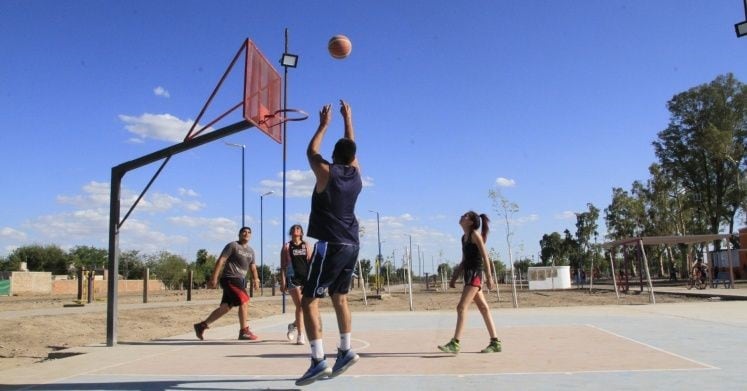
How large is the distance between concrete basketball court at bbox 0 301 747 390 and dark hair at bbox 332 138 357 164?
2077 mm

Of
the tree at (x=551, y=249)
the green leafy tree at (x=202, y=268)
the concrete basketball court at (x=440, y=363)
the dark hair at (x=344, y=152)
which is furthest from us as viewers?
the tree at (x=551, y=249)

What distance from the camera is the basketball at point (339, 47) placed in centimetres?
950

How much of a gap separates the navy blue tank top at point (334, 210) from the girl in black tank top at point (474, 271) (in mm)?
2799

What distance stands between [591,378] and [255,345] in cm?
522

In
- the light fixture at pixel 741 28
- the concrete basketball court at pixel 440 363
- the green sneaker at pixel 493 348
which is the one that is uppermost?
the light fixture at pixel 741 28

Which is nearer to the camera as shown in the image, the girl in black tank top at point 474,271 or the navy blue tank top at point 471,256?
the girl in black tank top at point 474,271

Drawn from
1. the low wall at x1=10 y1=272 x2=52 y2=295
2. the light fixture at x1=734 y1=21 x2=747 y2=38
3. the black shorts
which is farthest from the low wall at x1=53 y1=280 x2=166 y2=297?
the light fixture at x1=734 y1=21 x2=747 y2=38

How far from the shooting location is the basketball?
9.50 m

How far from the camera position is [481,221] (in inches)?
308

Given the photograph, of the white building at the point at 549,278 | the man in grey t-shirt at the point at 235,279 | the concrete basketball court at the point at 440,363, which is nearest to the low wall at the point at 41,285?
the white building at the point at 549,278

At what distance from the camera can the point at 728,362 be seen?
6207mm

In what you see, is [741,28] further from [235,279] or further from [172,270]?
[172,270]

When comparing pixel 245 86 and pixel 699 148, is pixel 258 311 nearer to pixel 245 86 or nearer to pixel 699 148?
pixel 245 86

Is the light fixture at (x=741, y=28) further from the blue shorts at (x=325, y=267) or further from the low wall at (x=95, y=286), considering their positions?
the low wall at (x=95, y=286)
